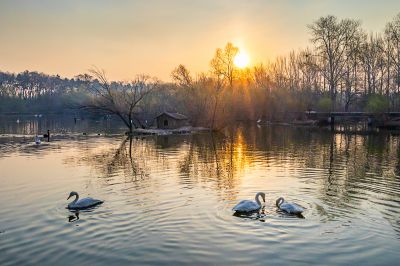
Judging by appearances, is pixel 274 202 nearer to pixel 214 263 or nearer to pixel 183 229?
pixel 183 229

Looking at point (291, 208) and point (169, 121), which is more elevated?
point (169, 121)

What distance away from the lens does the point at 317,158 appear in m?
32.8

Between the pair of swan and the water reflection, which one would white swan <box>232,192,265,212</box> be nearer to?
the pair of swan

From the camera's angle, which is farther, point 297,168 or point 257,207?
point 297,168

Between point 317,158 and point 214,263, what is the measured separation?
23187 millimetres

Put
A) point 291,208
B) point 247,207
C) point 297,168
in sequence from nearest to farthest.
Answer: point 291,208
point 247,207
point 297,168

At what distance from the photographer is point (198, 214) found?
1631 centimetres

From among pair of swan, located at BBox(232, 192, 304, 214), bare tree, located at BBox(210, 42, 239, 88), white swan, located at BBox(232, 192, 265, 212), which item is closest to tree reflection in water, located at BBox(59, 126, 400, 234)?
pair of swan, located at BBox(232, 192, 304, 214)

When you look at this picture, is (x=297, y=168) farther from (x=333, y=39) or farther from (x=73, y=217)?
(x=333, y=39)

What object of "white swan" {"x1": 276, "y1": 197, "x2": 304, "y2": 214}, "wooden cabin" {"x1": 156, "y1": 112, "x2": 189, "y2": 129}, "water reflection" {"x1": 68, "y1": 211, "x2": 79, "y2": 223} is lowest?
"water reflection" {"x1": 68, "y1": 211, "x2": 79, "y2": 223}

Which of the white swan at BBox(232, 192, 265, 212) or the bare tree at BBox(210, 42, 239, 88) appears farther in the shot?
the bare tree at BBox(210, 42, 239, 88)

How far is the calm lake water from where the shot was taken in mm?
12281

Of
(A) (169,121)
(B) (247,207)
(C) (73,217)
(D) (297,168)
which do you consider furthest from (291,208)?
(A) (169,121)

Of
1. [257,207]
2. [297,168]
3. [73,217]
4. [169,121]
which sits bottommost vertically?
[73,217]
